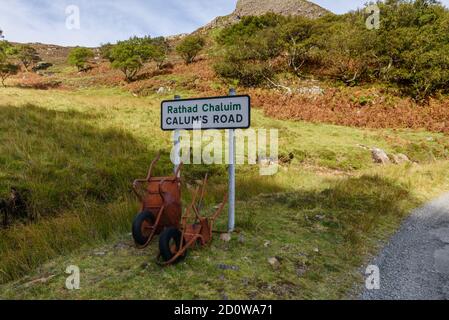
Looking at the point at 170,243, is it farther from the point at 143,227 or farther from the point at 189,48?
the point at 189,48

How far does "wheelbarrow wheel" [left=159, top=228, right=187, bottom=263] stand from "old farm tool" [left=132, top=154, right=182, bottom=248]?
15.2 inches

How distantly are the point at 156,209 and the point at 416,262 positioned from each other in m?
3.95

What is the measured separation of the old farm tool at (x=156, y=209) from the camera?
4352mm

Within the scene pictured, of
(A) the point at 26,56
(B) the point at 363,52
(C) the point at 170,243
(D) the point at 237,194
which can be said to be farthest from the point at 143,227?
(A) the point at 26,56

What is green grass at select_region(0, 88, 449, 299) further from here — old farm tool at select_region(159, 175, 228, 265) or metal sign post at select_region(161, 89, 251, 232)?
metal sign post at select_region(161, 89, 251, 232)

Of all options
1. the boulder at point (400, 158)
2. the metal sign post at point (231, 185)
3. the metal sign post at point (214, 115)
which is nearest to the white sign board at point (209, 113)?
the metal sign post at point (214, 115)

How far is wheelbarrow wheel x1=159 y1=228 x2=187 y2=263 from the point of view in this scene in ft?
12.6

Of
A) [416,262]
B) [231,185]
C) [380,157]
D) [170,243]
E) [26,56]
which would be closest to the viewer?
[170,243]

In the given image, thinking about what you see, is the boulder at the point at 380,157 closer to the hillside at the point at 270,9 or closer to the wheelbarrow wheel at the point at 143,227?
the wheelbarrow wheel at the point at 143,227

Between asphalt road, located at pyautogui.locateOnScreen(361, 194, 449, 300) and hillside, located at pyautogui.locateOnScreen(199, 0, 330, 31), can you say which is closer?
asphalt road, located at pyautogui.locateOnScreen(361, 194, 449, 300)

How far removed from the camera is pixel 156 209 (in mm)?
4477

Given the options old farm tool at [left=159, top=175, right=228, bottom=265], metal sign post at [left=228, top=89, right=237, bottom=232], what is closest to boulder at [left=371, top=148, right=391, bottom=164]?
metal sign post at [left=228, top=89, right=237, bottom=232]

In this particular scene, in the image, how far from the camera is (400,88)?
28.4 m

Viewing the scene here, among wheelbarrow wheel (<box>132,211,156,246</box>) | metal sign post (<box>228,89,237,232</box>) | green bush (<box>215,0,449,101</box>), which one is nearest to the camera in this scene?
wheelbarrow wheel (<box>132,211,156,246</box>)
